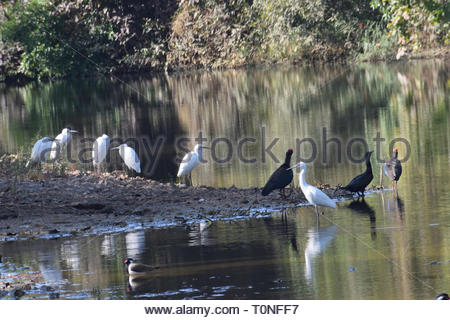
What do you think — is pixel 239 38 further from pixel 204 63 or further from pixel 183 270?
pixel 183 270

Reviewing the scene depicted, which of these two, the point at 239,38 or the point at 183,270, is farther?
the point at 239,38

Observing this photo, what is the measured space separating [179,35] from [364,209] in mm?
37982

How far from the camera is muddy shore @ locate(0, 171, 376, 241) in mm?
12227

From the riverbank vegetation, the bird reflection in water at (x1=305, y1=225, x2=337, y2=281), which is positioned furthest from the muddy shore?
the riverbank vegetation

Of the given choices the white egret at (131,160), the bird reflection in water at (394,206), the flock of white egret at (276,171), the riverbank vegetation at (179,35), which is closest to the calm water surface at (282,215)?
the bird reflection in water at (394,206)

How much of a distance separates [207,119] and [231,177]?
11515mm

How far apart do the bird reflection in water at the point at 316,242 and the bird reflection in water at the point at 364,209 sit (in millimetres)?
501

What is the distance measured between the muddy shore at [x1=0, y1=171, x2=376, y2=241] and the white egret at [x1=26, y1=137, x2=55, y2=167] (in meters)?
3.28

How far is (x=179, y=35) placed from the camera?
49.6 m

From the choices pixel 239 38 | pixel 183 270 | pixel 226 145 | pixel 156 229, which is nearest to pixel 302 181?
pixel 156 229

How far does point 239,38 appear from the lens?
46.1m

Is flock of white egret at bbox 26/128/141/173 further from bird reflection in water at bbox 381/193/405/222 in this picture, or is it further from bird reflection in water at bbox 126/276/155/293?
bird reflection in water at bbox 126/276/155/293

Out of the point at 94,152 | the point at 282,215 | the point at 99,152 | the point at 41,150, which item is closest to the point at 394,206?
the point at 282,215

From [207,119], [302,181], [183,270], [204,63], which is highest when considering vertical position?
[204,63]
